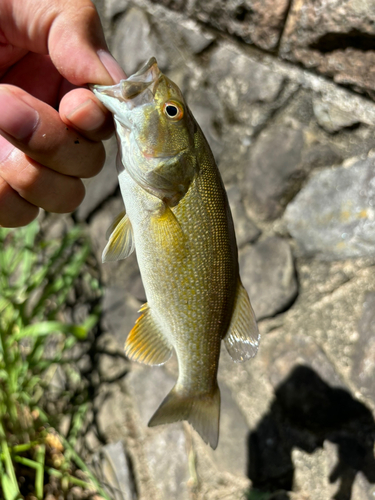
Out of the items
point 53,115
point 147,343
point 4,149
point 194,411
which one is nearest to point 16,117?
point 53,115

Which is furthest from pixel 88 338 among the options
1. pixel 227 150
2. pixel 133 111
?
pixel 133 111

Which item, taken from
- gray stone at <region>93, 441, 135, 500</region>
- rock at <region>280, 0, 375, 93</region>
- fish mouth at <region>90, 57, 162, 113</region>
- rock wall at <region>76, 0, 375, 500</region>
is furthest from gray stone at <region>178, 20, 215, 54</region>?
gray stone at <region>93, 441, 135, 500</region>

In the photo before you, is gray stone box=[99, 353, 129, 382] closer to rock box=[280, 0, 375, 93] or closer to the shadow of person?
the shadow of person

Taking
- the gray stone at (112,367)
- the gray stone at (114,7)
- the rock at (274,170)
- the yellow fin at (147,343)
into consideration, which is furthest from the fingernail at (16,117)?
the gray stone at (112,367)

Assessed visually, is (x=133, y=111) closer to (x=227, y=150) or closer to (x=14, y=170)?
(x=14, y=170)

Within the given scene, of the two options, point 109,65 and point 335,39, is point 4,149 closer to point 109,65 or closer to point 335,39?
point 109,65

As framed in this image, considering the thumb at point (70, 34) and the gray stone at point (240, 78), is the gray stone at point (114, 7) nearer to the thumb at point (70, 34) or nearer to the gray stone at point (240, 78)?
the gray stone at point (240, 78)
